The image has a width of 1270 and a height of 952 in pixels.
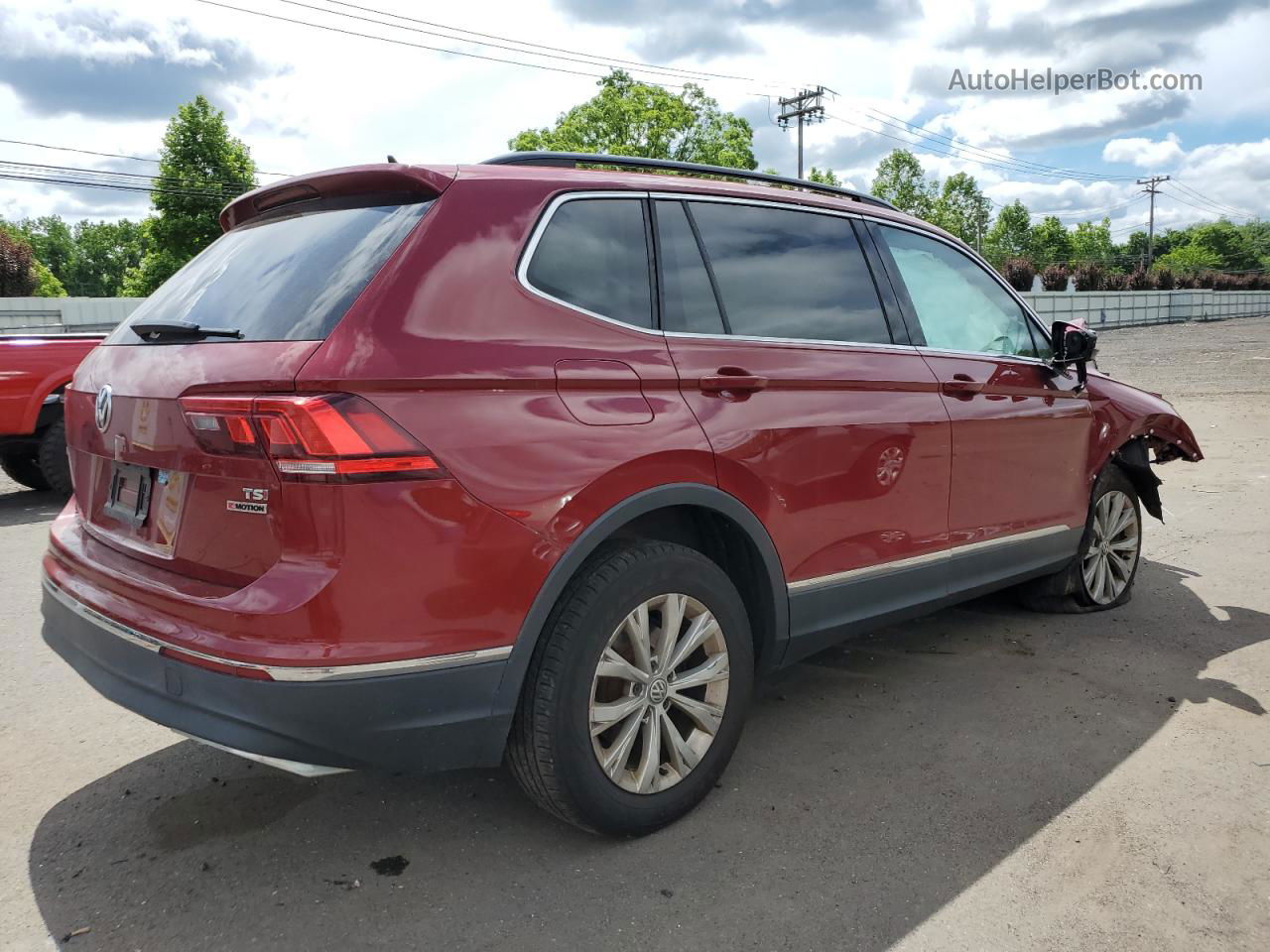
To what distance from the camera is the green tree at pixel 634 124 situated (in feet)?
145

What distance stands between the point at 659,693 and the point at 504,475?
2.68 feet

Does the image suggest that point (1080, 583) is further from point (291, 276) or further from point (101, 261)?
point (101, 261)

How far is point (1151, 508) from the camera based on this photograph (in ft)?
16.8

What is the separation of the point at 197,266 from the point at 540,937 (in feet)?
7.15

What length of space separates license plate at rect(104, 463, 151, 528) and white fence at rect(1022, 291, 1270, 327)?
39821mm

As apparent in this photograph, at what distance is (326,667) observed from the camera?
2168mm

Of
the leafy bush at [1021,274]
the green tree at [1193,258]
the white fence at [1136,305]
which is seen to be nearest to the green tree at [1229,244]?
the green tree at [1193,258]

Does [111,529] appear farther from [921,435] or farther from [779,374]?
[921,435]

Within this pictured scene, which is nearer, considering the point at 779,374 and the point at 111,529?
the point at 111,529

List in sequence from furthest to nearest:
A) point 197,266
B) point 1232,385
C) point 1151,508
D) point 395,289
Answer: point 1232,385
point 1151,508
point 197,266
point 395,289

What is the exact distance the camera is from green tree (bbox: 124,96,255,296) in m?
40.8

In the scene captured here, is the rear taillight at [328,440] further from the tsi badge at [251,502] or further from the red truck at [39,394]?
the red truck at [39,394]

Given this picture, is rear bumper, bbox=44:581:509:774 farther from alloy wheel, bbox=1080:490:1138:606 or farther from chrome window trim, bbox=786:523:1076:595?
alloy wheel, bbox=1080:490:1138:606

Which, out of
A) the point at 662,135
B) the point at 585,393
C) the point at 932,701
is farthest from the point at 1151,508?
the point at 662,135
